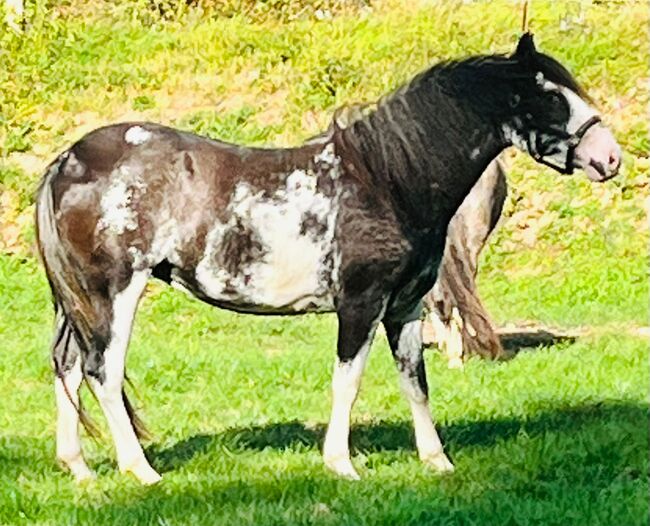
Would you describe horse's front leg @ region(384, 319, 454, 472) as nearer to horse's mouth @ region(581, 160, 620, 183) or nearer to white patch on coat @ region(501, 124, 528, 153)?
white patch on coat @ region(501, 124, 528, 153)

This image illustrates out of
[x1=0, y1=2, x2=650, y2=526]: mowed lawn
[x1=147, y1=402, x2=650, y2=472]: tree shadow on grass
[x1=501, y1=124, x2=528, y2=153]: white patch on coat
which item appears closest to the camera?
[x1=0, y1=2, x2=650, y2=526]: mowed lawn

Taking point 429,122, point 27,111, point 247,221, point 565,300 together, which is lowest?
point 565,300

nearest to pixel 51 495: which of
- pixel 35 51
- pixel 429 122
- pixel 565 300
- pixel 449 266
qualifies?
pixel 429 122

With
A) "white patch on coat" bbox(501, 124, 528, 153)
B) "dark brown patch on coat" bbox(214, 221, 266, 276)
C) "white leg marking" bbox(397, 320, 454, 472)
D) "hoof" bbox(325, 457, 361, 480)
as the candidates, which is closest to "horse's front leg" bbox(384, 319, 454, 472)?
"white leg marking" bbox(397, 320, 454, 472)

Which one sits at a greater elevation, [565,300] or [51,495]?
[51,495]

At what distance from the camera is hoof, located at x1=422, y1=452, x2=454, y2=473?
7.19m

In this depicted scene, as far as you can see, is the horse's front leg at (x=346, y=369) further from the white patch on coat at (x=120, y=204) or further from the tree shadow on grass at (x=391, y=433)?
the white patch on coat at (x=120, y=204)

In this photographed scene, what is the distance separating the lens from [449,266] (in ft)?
37.4

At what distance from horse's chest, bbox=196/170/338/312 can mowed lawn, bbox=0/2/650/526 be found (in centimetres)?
86

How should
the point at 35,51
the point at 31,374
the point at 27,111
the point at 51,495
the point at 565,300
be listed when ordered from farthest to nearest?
the point at 35,51
the point at 27,111
the point at 565,300
the point at 31,374
the point at 51,495

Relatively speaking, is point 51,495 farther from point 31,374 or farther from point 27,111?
point 27,111

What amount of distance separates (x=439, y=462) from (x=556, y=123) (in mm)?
1744

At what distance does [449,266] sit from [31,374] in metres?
3.28

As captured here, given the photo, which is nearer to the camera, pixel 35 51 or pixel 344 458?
pixel 344 458
